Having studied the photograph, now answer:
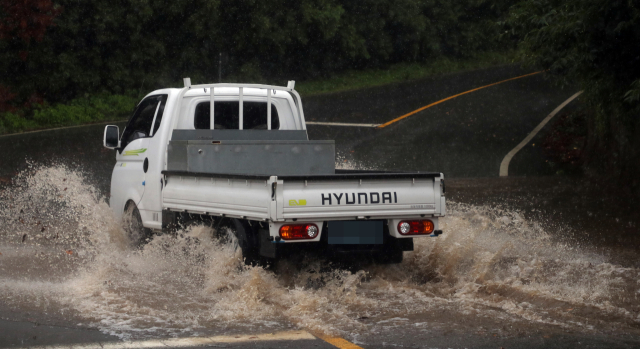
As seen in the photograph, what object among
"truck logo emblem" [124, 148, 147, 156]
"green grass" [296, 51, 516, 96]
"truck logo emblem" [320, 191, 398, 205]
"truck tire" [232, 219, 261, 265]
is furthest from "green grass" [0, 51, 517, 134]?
"truck tire" [232, 219, 261, 265]

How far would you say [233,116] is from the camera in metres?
8.74

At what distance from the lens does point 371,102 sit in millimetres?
27156

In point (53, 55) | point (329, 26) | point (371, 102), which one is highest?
point (329, 26)

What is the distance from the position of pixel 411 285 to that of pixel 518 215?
5113mm

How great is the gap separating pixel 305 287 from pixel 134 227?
2.84 metres

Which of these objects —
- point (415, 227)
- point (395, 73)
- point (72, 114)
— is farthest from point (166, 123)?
point (395, 73)

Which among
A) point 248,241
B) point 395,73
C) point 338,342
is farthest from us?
point 395,73

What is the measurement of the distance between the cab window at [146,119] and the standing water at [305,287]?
3.84 feet

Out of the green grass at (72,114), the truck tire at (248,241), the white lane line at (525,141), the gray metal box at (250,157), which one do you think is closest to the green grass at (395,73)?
the white lane line at (525,141)

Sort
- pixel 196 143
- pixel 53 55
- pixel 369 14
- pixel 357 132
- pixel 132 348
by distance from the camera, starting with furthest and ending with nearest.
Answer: pixel 369 14 → pixel 53 55 → pixel 357 132 → pixel 196 143 → pixel 132 348

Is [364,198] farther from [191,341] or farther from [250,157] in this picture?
[191,341]

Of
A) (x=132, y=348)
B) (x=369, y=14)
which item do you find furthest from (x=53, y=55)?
(x=132, y=348)

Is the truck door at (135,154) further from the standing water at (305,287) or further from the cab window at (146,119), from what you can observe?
the standing water at (305,287)

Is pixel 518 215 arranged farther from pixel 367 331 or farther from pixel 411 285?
pixel 367 331
